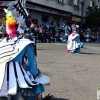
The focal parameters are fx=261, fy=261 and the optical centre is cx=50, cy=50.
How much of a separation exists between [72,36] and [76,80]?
762 cm

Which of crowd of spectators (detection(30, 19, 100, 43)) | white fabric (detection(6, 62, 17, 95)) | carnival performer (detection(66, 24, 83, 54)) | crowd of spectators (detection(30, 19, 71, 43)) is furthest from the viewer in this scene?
crowd of spectators (detection(30, 19, 71, 43))

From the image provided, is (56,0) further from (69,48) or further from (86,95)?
(86,95)

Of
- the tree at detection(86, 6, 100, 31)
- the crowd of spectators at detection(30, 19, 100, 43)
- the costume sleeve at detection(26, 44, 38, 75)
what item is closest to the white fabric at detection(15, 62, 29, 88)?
the costume sleeve at detection(26, 44, 38, 75)

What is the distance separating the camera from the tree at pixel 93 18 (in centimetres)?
3628

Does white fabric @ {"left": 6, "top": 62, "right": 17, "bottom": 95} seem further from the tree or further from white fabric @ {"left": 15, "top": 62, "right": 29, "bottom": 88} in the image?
the tree

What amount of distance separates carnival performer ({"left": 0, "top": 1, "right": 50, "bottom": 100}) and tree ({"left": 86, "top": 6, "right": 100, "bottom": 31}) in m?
33.5

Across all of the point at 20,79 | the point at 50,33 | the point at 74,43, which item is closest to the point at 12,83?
the point at 20,79

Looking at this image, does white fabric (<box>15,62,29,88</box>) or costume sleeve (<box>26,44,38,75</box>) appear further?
costume sleeve (<box>26,44,38,75</box>)

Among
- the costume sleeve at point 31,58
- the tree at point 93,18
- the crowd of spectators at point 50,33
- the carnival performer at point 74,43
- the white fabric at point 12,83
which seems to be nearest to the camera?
the white fabric at point 12,83

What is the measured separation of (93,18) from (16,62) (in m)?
34.1

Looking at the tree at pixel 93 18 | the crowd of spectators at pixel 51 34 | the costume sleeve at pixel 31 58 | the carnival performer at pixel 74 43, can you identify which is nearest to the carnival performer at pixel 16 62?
the costume sleeve at pixel 31 58

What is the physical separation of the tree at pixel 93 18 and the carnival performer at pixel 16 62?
110ft

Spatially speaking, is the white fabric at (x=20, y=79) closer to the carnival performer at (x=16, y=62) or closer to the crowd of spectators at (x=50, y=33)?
the carnival performer at (x=16, y=62)

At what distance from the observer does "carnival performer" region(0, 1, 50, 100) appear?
324 centimetres
